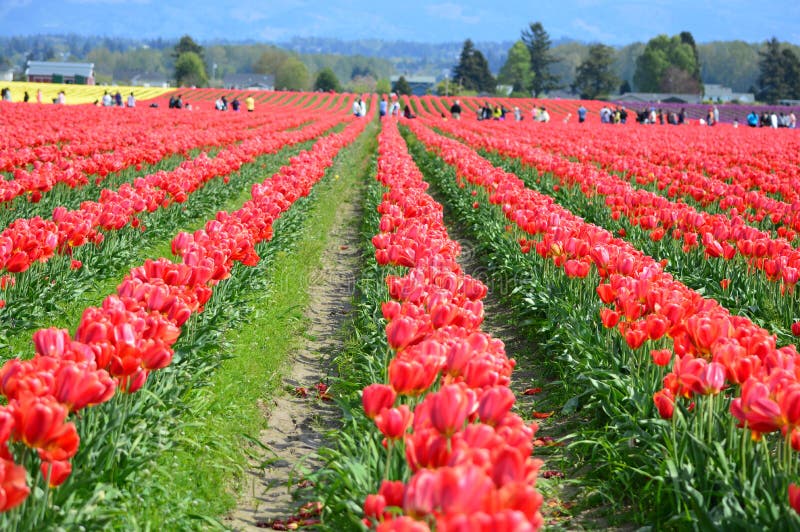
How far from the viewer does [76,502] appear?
3.79 meters

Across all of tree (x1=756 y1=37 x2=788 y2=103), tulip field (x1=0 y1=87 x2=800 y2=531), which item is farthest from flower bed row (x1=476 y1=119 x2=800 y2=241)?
tree (x1=756 y1=37 x2=788 y2=103)

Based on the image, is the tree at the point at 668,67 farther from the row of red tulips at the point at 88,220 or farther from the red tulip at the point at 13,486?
the red tulip at the point at 13,486

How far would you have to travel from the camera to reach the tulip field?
3334 mm

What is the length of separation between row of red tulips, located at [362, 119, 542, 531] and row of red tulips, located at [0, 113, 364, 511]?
43.4 inches

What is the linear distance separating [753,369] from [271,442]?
311 cm

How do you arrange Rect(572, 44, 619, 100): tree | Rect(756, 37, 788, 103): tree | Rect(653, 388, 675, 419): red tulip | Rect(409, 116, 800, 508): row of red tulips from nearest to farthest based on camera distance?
Rect(409, 116, 800, 508): row of red tulips, Rect(653, 388, 675, 419): red tulip, Rect(756, 37, 788, 103): tree, Rect(572, 44, 619, 100): tree

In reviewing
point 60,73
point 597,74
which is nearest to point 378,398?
point 597,74

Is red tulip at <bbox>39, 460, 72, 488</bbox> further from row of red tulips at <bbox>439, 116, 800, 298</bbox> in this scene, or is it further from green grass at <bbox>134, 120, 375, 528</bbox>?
row of red tulips at <bbox>439, 116, 800, 298</bbox>

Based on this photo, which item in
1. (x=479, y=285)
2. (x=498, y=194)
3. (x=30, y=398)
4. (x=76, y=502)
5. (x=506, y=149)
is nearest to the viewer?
(x=30, y=398)

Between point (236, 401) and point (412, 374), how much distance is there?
8.86 ft

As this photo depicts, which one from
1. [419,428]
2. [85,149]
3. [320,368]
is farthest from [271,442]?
[85,149]

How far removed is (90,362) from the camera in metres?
3.56

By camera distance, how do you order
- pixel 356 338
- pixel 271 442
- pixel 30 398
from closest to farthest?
pixel 30 398
pixel 271 442
pixel 356 338

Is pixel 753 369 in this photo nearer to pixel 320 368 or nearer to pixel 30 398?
pixel 30 398
